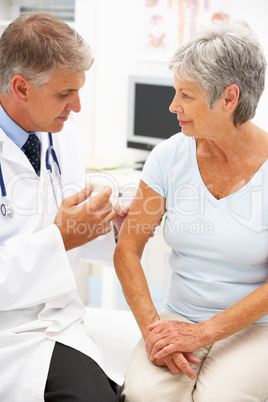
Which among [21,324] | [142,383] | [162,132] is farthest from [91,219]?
[162,132]

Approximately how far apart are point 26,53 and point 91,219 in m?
0.50

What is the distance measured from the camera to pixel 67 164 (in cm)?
178

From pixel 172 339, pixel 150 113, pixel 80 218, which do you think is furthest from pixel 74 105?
pixel 150 113

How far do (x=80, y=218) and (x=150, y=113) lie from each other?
1907 millimetres

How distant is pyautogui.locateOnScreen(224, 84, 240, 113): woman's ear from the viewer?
1.47 meters

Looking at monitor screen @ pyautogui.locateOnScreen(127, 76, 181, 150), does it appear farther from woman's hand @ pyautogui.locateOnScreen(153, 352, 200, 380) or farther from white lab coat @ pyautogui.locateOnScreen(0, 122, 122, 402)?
woman's hand @ pyautogui.locateOnScreen(153, 352, 200, 380)

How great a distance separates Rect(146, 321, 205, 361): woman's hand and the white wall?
215 cm

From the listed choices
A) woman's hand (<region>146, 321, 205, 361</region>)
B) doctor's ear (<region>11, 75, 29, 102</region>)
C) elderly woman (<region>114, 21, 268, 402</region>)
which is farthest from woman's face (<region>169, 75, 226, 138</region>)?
woman's hand (<region>146, 321, 205, 361</region>)

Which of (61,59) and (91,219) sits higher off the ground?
(61,59)

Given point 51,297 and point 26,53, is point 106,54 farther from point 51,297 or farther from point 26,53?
point 51,297

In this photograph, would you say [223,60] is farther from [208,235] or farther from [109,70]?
[109,70]

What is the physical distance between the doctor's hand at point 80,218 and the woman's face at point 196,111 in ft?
1.00

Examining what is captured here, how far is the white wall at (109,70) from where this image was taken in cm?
341

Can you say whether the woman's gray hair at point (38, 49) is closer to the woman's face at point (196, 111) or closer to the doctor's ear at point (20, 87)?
the doctor's ear at point (20, 87)
